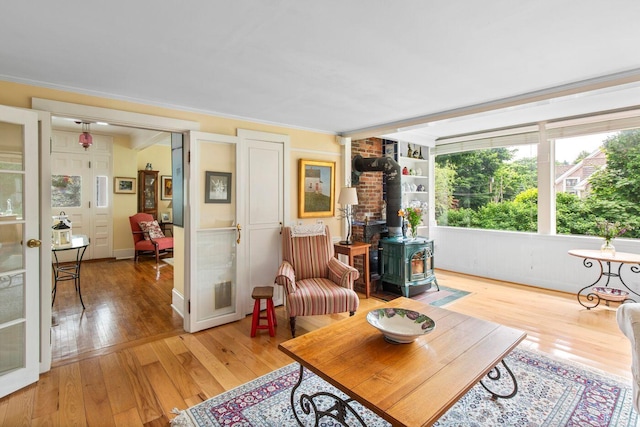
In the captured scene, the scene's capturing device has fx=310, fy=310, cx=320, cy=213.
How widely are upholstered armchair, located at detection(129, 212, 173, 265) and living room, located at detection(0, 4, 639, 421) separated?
2.96 meters

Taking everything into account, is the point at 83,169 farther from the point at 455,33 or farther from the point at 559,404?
the point at 559,404

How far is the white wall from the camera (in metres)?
4.13

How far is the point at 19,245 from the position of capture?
229 cm

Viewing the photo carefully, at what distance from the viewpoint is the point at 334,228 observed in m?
4.56

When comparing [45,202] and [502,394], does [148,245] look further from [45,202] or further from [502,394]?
[502,394]

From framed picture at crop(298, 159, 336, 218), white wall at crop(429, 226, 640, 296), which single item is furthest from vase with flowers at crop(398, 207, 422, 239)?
white wall at crop(429, 226, 640, 296)

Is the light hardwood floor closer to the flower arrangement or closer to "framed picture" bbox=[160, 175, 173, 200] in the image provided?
the flower arrangement

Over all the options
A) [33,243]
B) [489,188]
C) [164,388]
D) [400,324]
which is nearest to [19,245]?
[33,243]

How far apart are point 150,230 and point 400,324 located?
6.00 meters

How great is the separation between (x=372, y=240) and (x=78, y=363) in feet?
11.9

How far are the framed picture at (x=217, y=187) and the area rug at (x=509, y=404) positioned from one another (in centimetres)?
187

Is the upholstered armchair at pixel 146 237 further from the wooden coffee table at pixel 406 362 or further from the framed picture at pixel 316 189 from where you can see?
the wooden coffee table at pixel 406 362

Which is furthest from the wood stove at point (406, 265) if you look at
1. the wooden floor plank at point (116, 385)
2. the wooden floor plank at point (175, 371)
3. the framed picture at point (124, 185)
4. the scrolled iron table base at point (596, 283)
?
the framed picture at point (124, 185)

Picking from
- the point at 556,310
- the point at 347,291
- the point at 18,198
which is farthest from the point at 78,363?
the point at 556,310
